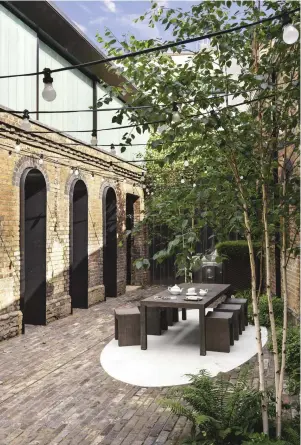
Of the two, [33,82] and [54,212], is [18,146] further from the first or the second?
[54,212]

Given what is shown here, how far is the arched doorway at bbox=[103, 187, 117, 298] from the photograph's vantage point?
12.5m

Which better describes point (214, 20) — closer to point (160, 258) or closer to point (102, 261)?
point (160, 258)

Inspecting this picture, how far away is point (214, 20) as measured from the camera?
308 centimetres

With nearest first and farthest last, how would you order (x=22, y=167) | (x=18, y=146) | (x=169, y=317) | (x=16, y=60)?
1. (x=18, y=146)
2. (x=16, y=60)
3. (x=22, y=167)
4. (x=169, y=317)

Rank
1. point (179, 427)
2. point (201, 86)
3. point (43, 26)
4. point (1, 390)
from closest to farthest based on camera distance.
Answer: point (201, 86)
point (179, 427)
point (1, 390)
point (43, 26)

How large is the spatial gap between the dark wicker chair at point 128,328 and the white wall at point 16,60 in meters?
4.27

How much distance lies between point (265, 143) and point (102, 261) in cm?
852

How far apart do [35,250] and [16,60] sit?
12.2ft

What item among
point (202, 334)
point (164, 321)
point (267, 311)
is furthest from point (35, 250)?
point (267, 311)

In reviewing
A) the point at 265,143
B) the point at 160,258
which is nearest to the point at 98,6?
the point at 265,143

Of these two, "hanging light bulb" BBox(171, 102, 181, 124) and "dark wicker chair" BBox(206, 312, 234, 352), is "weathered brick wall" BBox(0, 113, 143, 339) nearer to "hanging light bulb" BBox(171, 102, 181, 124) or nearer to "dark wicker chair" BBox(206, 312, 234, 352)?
"dark wicker chair" BBox(206, 312, 234, 352)

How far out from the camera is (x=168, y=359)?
20.8ft

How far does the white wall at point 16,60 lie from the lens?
7457 mm

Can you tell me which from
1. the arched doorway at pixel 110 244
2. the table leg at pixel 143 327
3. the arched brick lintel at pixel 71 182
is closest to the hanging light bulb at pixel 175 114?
the table leg at pixel 143 327
